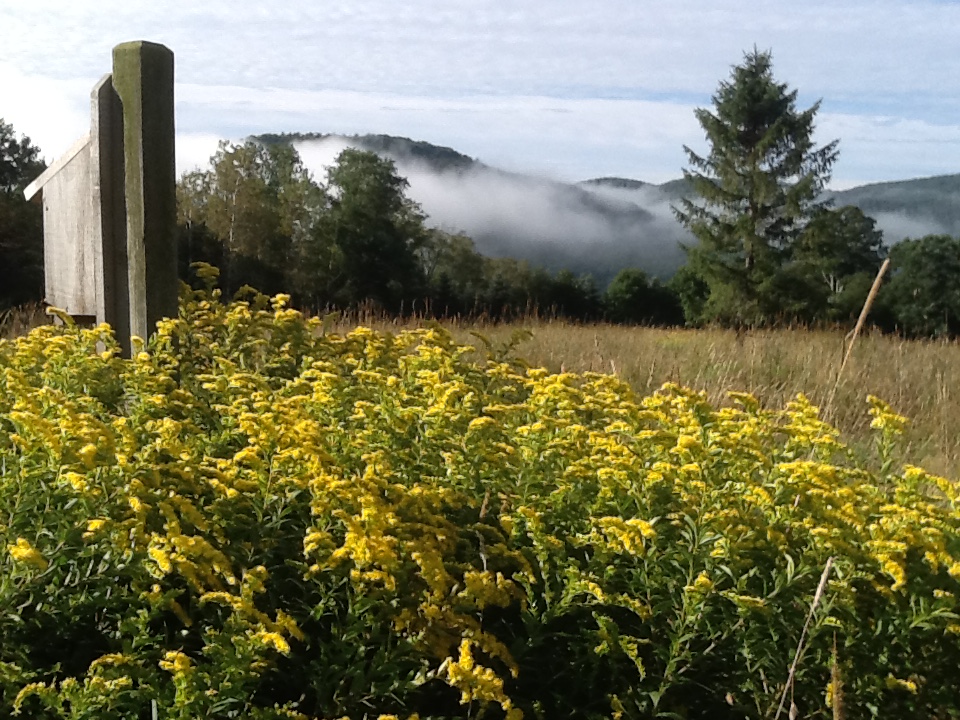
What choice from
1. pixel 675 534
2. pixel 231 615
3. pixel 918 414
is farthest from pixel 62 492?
pixel 918 414

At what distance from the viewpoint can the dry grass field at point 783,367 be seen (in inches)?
216

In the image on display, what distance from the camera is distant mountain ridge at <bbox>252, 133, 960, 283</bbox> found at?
271 feet

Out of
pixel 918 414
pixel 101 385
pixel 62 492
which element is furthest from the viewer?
pixel 918 414

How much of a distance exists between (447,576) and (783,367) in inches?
235

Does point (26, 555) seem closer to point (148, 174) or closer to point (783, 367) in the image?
point (148, 174)

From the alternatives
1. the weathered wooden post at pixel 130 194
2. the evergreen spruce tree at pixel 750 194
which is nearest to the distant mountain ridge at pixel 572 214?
the evergreen spruce tree at pixel 750 194

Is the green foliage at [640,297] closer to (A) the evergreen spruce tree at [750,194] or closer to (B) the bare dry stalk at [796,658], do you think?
(A) the evergreen spruce tree at [750,194]

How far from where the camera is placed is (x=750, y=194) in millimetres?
35219

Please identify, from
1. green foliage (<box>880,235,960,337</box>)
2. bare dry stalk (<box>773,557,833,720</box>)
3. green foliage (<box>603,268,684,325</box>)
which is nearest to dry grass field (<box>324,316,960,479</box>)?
bare dry stalk (<box>773,557,833,720</box>)

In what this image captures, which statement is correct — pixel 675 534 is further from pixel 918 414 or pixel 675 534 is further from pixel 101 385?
pixel 918 414

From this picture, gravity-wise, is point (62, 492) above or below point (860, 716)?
above

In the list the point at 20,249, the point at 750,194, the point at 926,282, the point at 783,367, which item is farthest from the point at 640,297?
the point at 783,367

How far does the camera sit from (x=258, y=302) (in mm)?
3846

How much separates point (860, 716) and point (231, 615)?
136 cm
